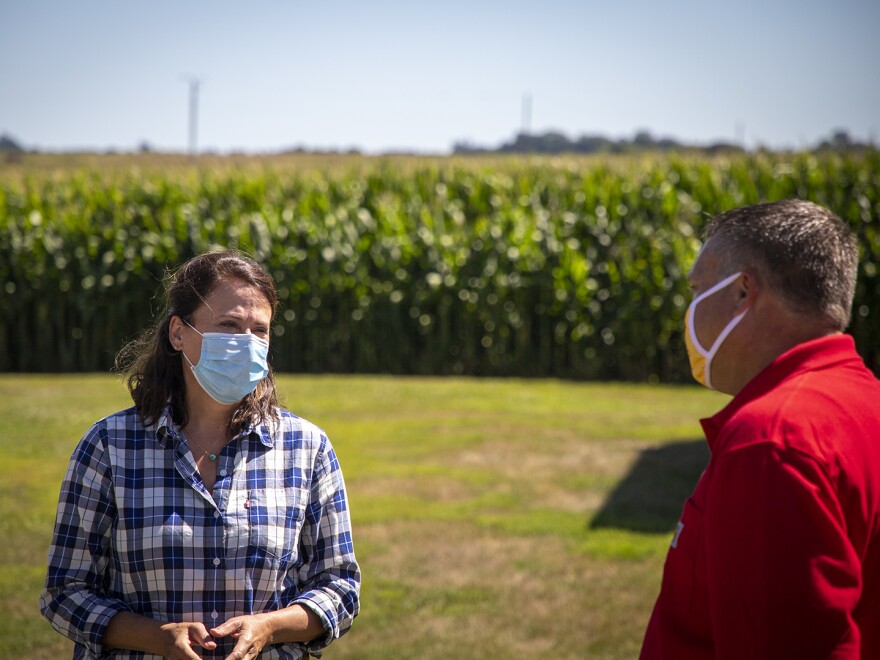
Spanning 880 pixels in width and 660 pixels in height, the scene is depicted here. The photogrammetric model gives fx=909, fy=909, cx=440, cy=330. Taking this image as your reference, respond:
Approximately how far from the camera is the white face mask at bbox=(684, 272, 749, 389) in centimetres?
198

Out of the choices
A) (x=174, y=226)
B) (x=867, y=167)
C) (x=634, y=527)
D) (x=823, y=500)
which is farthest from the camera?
(x=174, y=226)

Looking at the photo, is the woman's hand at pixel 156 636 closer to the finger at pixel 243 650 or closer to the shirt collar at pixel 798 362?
the finger at pixel 243 650

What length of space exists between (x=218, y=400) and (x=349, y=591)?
66 centimetres

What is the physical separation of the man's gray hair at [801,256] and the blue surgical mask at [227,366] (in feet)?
4.52

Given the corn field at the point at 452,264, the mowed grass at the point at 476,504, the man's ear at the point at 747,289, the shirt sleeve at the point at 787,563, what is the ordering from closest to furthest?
1. the shirt sleeve at the point at 787,563
2. the man's ear at the point at 747,289
3. the mowed grass at the point at 476,504
4. the corn field at the point at 452,264

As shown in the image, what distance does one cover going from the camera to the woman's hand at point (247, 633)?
231 centimetres

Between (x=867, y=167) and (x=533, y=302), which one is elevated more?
(x=867, y=167)

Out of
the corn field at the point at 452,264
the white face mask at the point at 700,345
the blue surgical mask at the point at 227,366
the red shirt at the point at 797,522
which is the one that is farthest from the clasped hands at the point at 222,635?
the corn field at the point at 452,264

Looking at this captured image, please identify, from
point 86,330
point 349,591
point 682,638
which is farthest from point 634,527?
point 86,330

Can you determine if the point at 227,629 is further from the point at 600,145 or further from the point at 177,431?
the point at 600,145

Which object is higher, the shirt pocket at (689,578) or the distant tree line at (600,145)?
the distant tree line at (600,145)

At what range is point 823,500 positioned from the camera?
161 cm

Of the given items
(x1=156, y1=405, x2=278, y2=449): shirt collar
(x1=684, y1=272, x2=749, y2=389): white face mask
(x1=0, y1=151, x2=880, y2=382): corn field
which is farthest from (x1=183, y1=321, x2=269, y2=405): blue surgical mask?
(x1=0, y1=151, x2=880, y2=382): corn field

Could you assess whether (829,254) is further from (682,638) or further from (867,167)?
(867,167)
